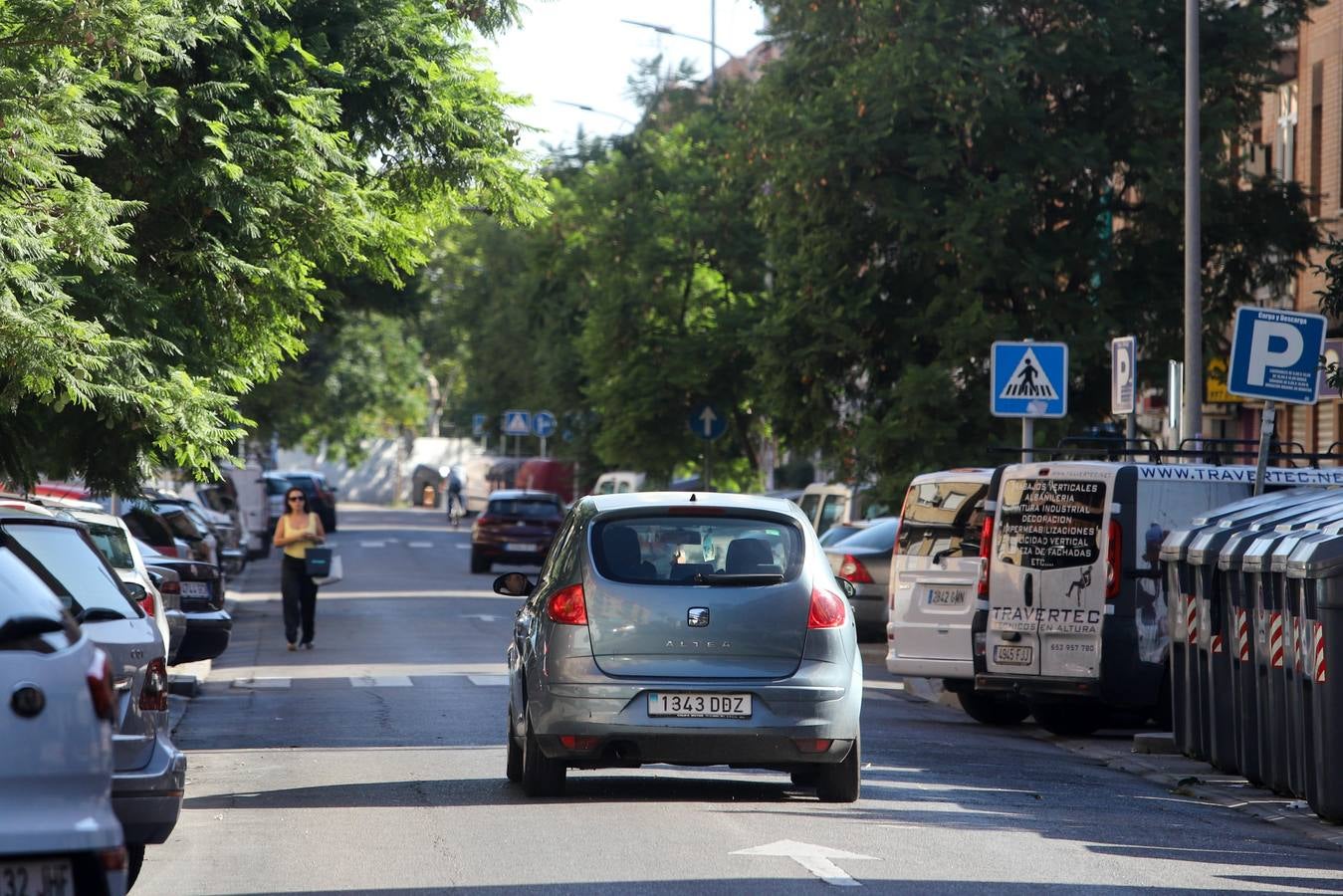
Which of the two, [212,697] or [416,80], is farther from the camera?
[212,697]

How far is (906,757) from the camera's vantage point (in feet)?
51.0

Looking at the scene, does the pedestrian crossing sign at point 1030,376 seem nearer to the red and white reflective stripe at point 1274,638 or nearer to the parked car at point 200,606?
the parked car at point 200,606

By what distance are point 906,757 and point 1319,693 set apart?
13.2 feet

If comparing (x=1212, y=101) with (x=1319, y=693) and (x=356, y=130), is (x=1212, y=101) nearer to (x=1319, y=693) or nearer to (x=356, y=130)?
(x=356, y=130)

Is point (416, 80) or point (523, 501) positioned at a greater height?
point (416, 80)

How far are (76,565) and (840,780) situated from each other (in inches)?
171

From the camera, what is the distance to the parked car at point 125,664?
895 cm

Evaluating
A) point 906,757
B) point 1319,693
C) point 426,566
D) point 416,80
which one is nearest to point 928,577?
point 906,757

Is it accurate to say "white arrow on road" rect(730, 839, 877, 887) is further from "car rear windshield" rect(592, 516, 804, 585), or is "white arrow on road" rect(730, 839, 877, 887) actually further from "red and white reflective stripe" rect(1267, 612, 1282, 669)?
"red and white reflective stripe" rect(1267, 612, 1282, 669)

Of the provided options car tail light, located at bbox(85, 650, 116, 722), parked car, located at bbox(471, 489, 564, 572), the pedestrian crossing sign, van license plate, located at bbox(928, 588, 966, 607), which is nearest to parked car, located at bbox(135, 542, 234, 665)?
van license plate, located at bbox(928, 588, 966, 607)

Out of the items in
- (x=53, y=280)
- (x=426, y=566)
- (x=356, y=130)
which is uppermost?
(x=356, y=130)

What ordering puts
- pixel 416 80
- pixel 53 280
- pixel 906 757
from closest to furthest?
pixel 53 280, pixel 906 757, pixel 416 80

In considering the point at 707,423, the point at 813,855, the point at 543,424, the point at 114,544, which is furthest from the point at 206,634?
the point at 543,424

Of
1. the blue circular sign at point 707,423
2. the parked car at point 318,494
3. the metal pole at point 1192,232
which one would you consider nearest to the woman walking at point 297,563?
the metal pole at point 1192,232
